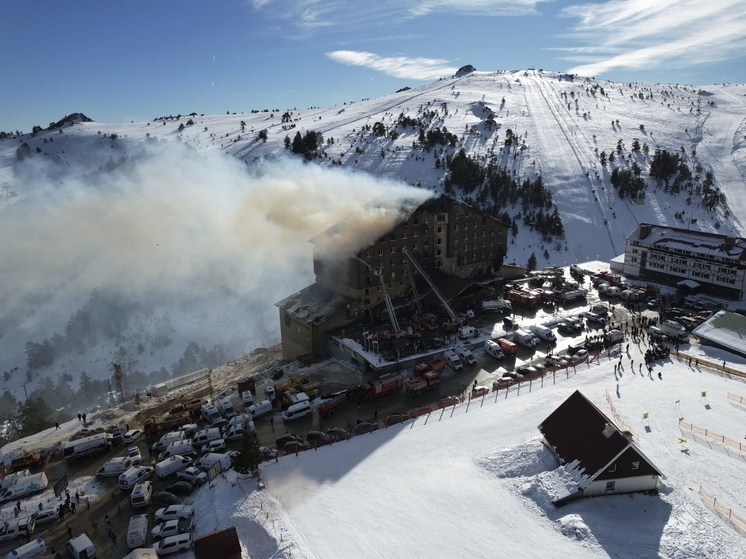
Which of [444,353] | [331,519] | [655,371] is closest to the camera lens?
[331,519]

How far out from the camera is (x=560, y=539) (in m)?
20.5

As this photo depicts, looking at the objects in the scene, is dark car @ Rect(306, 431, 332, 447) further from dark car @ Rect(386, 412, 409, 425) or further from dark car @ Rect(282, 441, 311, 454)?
dark car @ Rect(386, 412, 409, 425)

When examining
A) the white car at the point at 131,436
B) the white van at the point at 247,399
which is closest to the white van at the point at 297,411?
the white van at the point at 247,399

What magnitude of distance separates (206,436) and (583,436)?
73.1 feet

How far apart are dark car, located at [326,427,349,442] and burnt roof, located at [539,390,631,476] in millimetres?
11511

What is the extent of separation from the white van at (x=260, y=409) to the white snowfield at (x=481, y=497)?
6.82 meters

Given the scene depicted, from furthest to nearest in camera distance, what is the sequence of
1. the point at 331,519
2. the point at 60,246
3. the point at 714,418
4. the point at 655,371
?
the point at 60,246, the point at 655,371, the point at 714,418, the point at 331,519

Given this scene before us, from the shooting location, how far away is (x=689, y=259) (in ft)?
184

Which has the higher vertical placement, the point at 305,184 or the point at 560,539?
the point at 305,184

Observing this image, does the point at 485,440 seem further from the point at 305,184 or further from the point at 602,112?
the point at 602,112

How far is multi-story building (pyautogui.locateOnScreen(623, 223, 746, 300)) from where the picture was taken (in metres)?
52.2

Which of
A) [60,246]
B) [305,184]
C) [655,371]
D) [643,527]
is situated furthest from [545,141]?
[643,527]

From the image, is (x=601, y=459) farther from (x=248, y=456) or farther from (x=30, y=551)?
(x=30, y=551)

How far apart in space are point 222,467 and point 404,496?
10.5m
